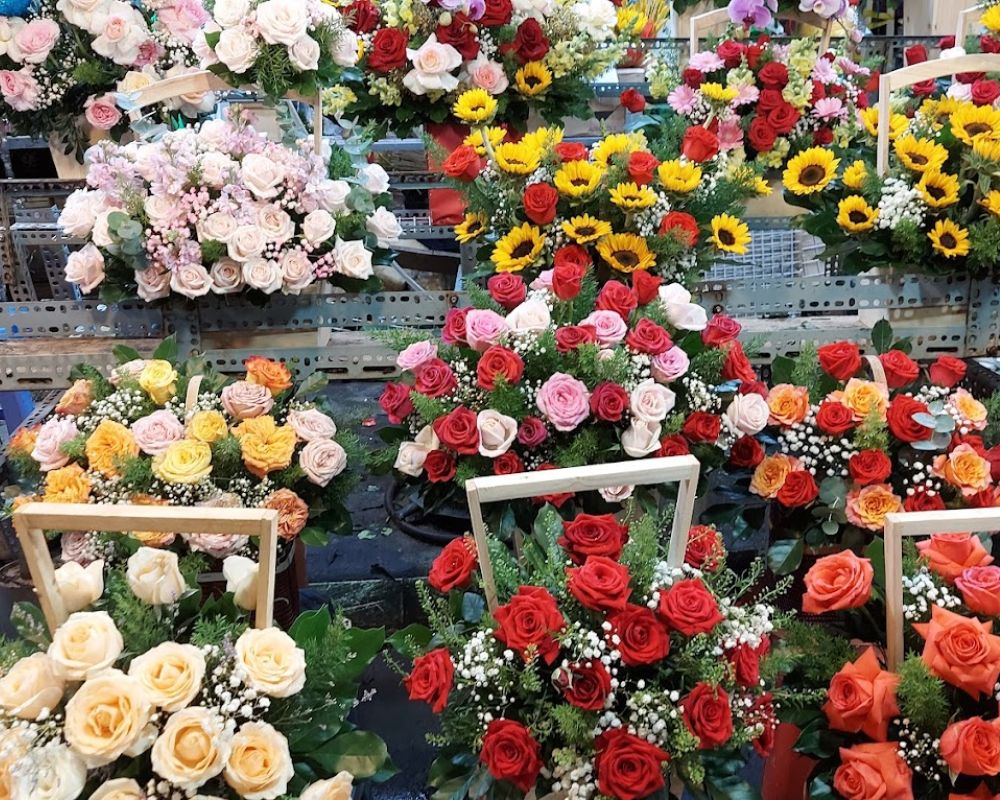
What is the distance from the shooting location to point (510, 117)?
89.9 inches

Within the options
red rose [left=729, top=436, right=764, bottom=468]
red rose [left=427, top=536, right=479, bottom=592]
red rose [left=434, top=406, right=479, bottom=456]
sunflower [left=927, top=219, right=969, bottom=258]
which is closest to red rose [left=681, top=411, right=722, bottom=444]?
red rose [left=729, top=436, right=764, bottom=468]

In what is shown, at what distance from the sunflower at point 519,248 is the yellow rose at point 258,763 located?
3.32 ft

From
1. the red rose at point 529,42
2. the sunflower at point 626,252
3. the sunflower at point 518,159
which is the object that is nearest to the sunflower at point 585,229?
the sunflower at point 626,252

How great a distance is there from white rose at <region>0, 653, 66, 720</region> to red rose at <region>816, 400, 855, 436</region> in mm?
1014

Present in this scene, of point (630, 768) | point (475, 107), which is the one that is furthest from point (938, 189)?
point (630, 768)

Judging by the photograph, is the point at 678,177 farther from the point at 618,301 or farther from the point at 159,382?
the point at 159,382

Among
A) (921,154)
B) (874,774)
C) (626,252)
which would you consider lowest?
(874,774)

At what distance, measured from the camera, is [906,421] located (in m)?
1.25

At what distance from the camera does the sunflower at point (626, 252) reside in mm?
1573

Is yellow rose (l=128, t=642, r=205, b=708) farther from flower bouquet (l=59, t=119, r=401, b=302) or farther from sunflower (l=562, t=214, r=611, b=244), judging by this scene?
sunflower (l=562, t=214, r=611, b=244)

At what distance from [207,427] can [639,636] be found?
0.75 meters

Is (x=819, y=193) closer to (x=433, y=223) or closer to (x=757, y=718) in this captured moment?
(x=433, y=223)

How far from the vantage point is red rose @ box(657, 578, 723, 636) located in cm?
84

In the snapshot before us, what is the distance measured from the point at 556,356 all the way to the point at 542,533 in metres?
0.34
